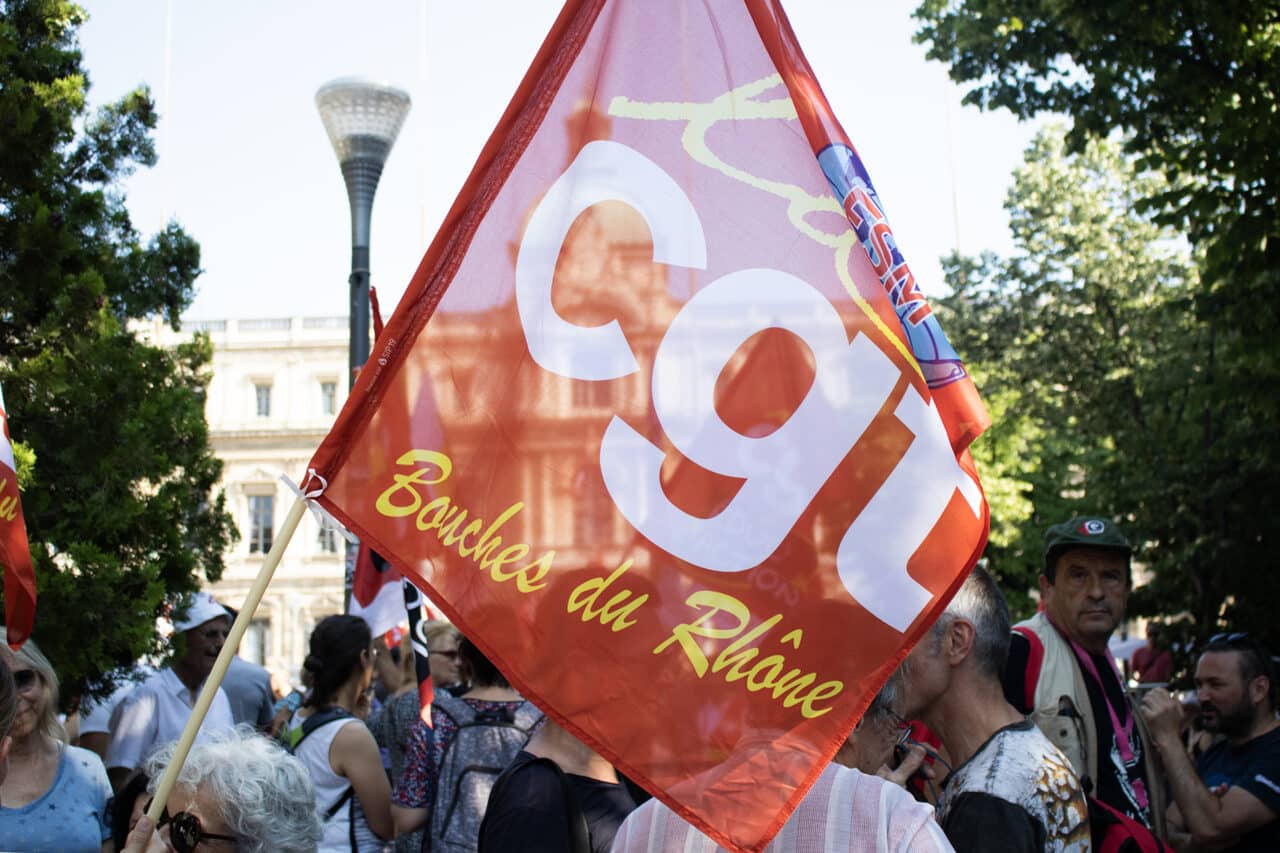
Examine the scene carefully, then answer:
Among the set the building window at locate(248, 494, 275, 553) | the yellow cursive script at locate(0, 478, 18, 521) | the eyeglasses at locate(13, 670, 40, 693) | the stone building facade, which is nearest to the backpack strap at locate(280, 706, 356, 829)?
the eyeglasses at locate(13, 670, 40, 693)

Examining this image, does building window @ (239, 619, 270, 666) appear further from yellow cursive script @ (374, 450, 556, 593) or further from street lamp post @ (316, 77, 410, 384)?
yellow cursive script @ (374, 450, 556, 593)

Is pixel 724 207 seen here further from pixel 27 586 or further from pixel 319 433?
pixel 319 433

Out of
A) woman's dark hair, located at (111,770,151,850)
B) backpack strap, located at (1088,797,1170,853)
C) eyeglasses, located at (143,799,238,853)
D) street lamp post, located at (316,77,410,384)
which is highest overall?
street lamp post, located at (316,77,410,384)

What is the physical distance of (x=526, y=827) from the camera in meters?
3.38

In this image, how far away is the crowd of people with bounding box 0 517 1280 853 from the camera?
3.12m

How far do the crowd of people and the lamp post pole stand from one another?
3288mm

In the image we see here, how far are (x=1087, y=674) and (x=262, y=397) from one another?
235ft

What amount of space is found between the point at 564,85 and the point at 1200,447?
12.9 m

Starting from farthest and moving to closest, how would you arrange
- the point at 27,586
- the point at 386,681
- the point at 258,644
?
the point at 258,644 < the point at 386,681 < the point at 27,586

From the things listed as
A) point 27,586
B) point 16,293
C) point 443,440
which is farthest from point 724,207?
point 16,293

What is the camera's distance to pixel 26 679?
177 inches

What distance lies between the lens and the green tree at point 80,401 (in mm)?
6312

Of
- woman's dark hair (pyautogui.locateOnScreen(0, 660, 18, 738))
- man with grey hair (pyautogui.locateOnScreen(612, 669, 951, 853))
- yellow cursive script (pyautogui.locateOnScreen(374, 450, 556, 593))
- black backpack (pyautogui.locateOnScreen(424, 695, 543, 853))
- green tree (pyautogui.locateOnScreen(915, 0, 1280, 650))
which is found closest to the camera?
man with grey hair (pyautogui.locateOnScreen(612, 669, 951, 853))

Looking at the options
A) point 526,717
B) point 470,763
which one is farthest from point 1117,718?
point 470,763
